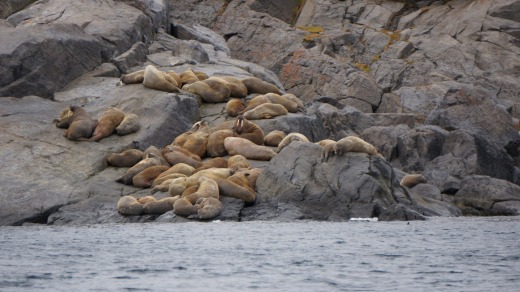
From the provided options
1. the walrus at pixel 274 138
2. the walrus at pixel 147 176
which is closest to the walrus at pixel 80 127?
the walrus at pixel 147 176

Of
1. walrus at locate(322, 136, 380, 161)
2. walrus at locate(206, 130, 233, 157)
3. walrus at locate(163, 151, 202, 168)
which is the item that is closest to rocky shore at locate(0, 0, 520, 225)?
walrus at locate(322, 136, 380, 161)

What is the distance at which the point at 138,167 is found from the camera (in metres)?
25.9

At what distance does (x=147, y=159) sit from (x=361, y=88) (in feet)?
72.1

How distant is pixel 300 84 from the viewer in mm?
48656

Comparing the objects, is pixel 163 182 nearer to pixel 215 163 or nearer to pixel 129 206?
pixel 129 206

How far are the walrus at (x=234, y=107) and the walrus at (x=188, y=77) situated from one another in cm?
260

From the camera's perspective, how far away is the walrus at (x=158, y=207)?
23453 millimetres

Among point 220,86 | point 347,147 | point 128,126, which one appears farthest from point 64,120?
point 347,147

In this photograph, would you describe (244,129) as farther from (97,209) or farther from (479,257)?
(479,257)

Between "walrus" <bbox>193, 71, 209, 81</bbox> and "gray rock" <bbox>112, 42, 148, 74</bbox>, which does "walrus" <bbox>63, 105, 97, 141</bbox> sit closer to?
"walrus" <bbox>193, 71, 209, 81</bbox>

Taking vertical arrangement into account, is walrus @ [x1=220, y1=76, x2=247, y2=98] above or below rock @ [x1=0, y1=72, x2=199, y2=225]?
above

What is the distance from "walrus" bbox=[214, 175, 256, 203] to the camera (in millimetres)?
23906

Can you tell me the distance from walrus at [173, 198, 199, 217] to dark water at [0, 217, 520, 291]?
0.88m

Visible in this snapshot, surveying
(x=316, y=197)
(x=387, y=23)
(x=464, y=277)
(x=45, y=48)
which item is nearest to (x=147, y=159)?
(x=316, y=197)
